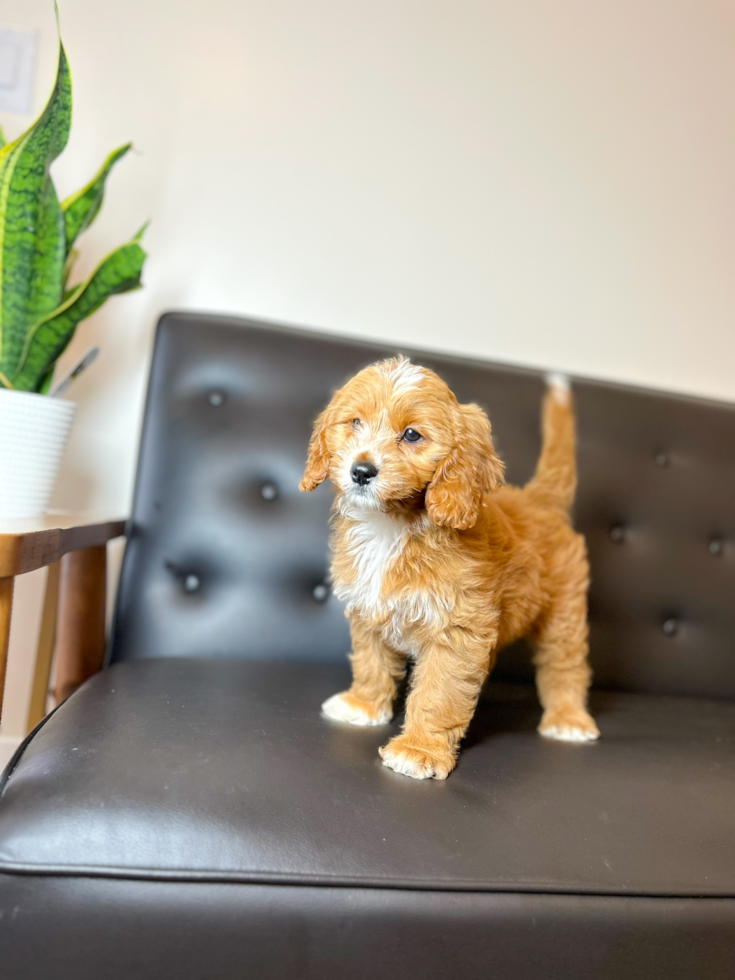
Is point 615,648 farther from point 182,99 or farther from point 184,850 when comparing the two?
point 182,99

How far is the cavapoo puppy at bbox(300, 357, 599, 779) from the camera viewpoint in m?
1.00

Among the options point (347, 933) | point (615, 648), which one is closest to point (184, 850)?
point (347, 933)

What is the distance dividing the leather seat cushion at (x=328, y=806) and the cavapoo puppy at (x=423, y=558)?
69 millimetres

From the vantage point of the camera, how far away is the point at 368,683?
3.96 ft

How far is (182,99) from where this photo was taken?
1831 millimetres

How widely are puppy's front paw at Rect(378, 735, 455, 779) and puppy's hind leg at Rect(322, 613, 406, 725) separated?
5.4 inches

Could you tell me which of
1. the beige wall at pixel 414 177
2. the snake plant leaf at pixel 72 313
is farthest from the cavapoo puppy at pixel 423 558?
the beige wall at pixel 414 177

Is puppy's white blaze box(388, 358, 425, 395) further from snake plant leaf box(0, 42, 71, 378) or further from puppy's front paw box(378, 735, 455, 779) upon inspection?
snake plant leaf box(0, 42, 71, 378)

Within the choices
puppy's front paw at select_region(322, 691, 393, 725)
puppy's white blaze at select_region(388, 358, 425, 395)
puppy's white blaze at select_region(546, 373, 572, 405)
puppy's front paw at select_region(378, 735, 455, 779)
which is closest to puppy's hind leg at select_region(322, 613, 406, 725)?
puppy's front paw at select_region(322, 691, 393, 725)

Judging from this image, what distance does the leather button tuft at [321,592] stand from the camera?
1633 mm

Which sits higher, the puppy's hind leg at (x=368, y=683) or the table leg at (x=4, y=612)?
the table leg at (x=4, y=612)

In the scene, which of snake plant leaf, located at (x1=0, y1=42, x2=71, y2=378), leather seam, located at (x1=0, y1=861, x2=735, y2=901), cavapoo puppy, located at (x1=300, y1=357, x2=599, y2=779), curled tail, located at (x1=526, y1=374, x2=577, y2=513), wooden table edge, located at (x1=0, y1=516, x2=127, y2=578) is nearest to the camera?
leather seam, located at (x1=0, y1=861, x2=735, y2=901)

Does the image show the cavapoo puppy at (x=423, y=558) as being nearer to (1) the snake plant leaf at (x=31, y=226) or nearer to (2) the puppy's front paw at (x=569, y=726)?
(2) the puppy's front paw at (x=569, y=726)

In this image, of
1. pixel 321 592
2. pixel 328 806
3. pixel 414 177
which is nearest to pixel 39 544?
pixel 328 806
